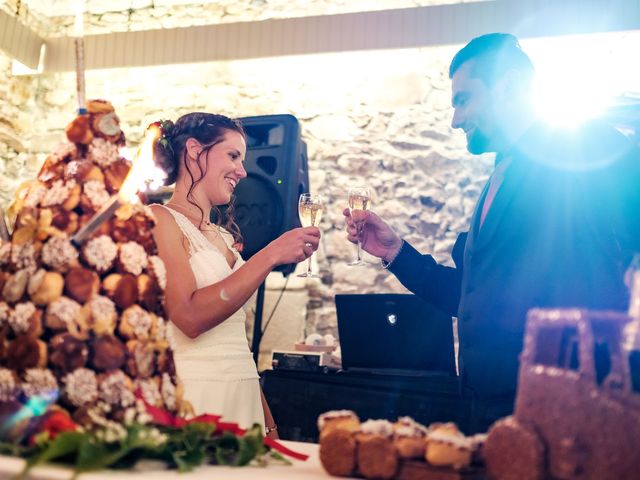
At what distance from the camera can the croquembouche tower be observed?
0.75 m

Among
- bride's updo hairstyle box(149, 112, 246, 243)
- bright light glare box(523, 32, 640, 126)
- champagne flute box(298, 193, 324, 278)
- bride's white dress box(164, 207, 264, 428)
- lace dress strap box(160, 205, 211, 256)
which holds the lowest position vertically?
bride's white dress box(164, 207, 264, 428)

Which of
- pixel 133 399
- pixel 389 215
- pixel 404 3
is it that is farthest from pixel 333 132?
pixel 133 399

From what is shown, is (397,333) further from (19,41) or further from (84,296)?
(19,41)

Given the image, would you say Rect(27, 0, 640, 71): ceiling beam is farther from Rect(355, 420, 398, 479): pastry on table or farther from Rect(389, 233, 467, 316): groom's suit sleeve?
Rect(355, 420, 398, 479): pastry on table

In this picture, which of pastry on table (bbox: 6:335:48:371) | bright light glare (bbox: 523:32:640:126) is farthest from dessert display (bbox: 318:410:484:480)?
bright light glare (bbox: 523:32:640:126)

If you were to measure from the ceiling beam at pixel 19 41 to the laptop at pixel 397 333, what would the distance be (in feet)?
11.7

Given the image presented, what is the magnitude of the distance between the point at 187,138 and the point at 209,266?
48cm

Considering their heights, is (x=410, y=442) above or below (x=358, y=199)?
below

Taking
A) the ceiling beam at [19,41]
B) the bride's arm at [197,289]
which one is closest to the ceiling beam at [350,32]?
the ceiling beam at [19,41]

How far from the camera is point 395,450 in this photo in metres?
0.73

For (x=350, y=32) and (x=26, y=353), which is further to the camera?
(x=350, y=32)

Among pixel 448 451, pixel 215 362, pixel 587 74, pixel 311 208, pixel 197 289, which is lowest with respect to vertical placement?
pixel 215 362

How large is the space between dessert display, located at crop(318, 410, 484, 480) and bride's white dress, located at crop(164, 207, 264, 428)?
1.11 meters

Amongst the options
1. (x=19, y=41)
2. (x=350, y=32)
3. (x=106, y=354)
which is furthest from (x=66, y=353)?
(x=19, y=41)
